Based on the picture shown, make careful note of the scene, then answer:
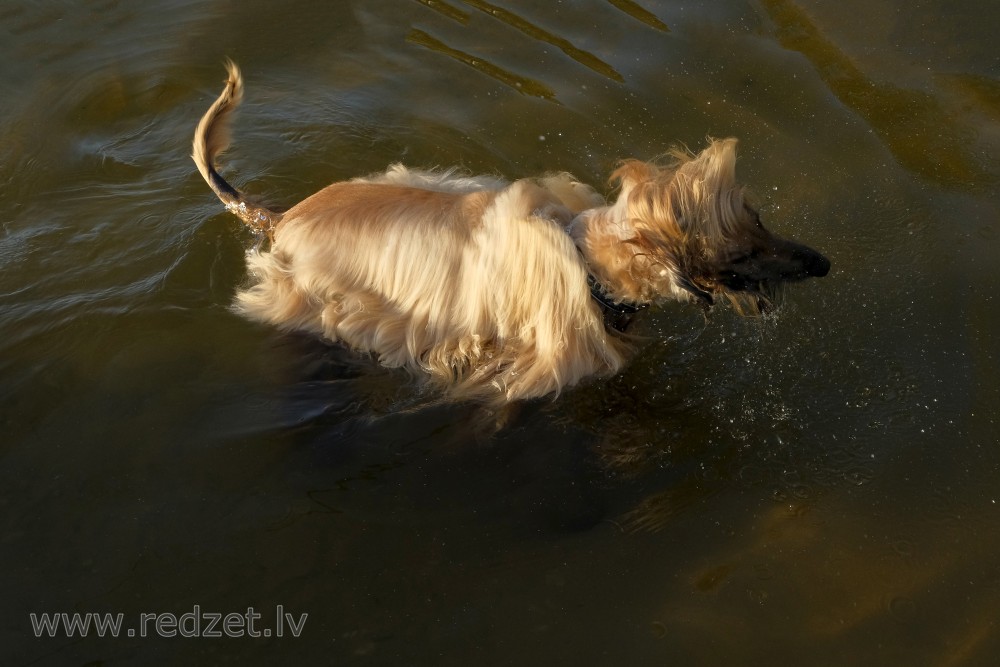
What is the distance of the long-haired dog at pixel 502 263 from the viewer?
3.93m

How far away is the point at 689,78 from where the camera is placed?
6.59m

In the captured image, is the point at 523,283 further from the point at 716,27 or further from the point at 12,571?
the point at 716,27

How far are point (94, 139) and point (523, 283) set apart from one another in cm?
408

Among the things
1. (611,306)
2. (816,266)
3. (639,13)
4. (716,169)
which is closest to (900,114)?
(639,13)

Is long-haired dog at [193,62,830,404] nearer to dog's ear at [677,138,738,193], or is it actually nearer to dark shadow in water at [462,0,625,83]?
dog's ear at [677,138,738,193]

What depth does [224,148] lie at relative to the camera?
483 cm

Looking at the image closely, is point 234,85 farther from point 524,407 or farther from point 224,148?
point 524,407

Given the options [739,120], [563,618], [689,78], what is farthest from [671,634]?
[689,78]

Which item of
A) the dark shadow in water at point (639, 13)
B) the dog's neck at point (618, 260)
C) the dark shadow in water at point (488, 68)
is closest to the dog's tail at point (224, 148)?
the dog's neck at point (618, 260)

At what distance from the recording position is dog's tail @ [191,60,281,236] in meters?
4.59

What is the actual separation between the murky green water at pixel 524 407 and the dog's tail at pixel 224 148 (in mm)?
689

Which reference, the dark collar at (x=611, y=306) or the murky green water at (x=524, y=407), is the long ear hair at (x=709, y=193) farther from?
the murky green water at (x=524, y=407)

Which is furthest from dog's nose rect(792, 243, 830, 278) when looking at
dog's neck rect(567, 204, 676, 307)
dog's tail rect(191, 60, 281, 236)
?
dog's tail rect(191, 60, 281, 236)

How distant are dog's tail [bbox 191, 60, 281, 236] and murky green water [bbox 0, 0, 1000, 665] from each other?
69 cm
